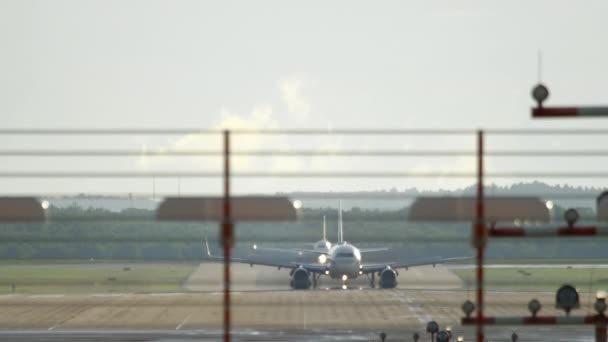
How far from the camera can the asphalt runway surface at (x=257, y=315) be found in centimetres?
6084

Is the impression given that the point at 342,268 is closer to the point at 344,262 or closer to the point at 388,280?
the point at 344,262

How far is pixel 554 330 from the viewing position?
216 ft

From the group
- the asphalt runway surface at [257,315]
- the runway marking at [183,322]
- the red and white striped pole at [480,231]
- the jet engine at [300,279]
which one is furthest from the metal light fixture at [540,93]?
the jet engine at [300,279]

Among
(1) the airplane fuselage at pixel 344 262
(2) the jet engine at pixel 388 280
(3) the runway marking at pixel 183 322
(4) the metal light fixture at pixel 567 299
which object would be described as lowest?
(3) the runway marking at pixel 183 322

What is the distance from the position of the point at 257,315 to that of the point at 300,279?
1714cm

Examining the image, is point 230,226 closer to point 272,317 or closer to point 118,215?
point 118,215

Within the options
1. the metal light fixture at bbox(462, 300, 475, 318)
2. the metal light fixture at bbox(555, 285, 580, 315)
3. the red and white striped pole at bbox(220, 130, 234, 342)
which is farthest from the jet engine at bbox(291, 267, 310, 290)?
the red and white striped pole at bbox(220, 130, 234, 342)

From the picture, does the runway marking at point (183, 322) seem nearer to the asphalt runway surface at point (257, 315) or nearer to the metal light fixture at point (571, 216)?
the asphalt runway surface at point (257, 315)

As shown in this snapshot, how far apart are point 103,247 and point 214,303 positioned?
57.2m

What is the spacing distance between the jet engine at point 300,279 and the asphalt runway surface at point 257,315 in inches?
106

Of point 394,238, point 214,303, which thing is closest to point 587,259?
point 394,238

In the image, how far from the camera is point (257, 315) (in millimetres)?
72750

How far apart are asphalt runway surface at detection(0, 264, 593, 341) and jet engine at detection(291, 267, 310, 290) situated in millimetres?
2699

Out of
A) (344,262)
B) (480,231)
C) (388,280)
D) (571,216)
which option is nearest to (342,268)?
(344,262)
